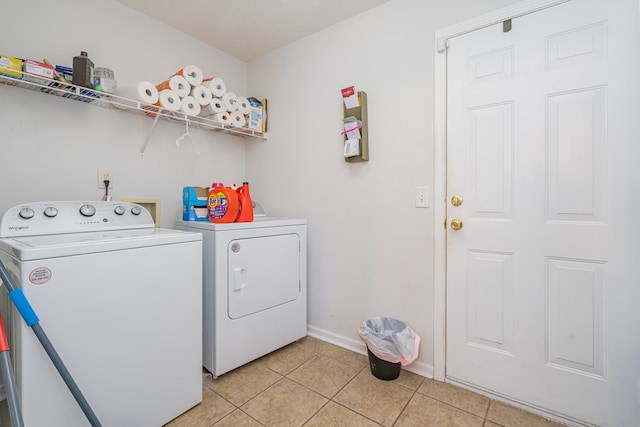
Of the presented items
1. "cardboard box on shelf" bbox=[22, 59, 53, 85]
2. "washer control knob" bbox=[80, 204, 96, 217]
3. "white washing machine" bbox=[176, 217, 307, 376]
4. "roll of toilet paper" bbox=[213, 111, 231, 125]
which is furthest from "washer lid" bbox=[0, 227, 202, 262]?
"roll of toilet paper" bbox=[213, 111, 231, 125]

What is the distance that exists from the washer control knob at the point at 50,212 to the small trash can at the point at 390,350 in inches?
67.9

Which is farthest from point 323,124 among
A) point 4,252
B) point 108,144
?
point 4,252

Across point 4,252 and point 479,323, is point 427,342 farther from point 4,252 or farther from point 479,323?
point 4,252

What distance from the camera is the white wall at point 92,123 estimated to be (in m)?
1.58

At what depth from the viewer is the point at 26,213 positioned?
136 cm

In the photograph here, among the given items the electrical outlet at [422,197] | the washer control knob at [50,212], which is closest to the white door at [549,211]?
the electrical outlet at [422,197]

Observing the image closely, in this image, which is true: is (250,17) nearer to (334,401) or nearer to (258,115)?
(258,115)

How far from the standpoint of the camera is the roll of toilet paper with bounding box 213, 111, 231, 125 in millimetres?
2141

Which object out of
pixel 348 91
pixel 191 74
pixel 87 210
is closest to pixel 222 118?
pixel 191 74

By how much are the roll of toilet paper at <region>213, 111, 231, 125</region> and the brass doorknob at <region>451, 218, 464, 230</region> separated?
5.52 feet

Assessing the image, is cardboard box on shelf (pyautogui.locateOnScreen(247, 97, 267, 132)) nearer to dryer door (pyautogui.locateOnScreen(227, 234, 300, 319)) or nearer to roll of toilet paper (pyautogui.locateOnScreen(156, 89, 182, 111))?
roll of toilet paper (pyautogui.locateOnScreen(156, 89, 182, 111))

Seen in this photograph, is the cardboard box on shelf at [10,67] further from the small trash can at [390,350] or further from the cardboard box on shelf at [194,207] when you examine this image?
the small trash can at [390,350]

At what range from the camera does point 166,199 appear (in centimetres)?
219

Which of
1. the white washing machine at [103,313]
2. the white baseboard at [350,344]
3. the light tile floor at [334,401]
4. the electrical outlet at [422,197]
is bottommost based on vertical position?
the light tile floor at [334,401]
